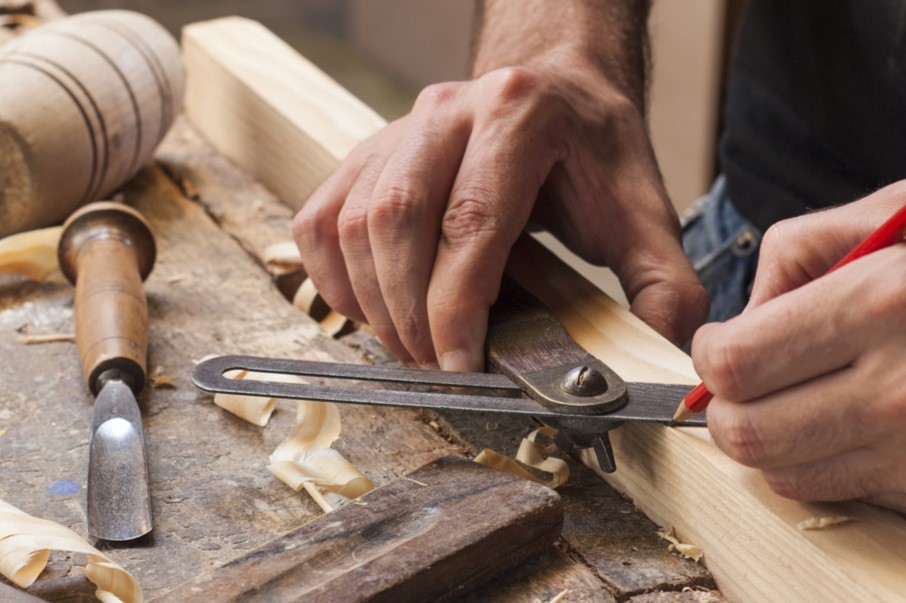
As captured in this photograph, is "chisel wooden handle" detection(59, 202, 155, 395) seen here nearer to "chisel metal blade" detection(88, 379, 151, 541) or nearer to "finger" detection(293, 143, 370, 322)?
"chisel metal blade" detection(88, 379, 151, 541)

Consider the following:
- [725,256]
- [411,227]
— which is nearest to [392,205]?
[411,227]

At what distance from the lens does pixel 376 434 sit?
41.6 inches

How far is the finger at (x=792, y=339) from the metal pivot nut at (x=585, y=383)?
5.4 inches

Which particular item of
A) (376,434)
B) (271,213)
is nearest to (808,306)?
(376,434)

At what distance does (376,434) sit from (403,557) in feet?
0.87

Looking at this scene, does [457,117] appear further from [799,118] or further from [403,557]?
[799,118]

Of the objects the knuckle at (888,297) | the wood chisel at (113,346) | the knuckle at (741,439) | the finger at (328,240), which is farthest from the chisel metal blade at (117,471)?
the knuckle at (888,297)

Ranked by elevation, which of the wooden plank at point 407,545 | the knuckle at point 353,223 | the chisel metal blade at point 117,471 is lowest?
the chisel metal blade at point 117,471

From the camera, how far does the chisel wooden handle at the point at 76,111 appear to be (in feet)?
4.49

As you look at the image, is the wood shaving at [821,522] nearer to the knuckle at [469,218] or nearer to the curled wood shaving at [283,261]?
the knuckle at [469,218]

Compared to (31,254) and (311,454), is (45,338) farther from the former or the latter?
(311,454)

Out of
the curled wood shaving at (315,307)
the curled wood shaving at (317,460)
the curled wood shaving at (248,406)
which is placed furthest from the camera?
the curled wood shaving at (315,307)

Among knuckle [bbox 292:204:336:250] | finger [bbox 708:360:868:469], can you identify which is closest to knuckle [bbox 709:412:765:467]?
finger [bbox 708:360:868:469]

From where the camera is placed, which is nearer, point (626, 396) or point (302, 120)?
point (626, 396)
